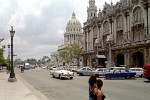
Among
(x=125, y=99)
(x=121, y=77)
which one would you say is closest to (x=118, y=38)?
(x=121, y=77)

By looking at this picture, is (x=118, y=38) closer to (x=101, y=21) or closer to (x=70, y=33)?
(x=101, y=21)

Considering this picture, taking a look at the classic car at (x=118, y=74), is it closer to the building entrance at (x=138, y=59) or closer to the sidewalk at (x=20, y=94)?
the sidewalk at (x=20, y=94)

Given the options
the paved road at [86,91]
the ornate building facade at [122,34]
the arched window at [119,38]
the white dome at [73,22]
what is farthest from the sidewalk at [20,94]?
the white dome at [73,22]

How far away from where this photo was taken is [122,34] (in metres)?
72.4

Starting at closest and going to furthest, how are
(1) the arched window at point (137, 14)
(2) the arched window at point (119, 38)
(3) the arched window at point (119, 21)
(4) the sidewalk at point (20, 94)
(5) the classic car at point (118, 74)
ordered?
(4) the sidewalk at point (20, 94), (5) the classic car at point (118, 74), (1) the arched window at point (137, 14), (2) the arched window at point (119, 38), (3) the arched window at point (119, 21)

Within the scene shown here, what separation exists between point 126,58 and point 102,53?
1464cm

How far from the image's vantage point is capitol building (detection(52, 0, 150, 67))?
61.3m

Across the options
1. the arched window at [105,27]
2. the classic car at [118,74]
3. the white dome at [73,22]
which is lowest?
the classic car at [118,74]

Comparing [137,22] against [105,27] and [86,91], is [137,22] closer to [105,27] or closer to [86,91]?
[105,27]

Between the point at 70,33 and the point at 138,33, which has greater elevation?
the point at 70,33

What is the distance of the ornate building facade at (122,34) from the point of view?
61.2m

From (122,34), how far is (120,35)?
3.50ft

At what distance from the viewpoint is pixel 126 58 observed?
6412cm

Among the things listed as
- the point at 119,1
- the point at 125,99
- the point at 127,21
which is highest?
the point at 119,1
